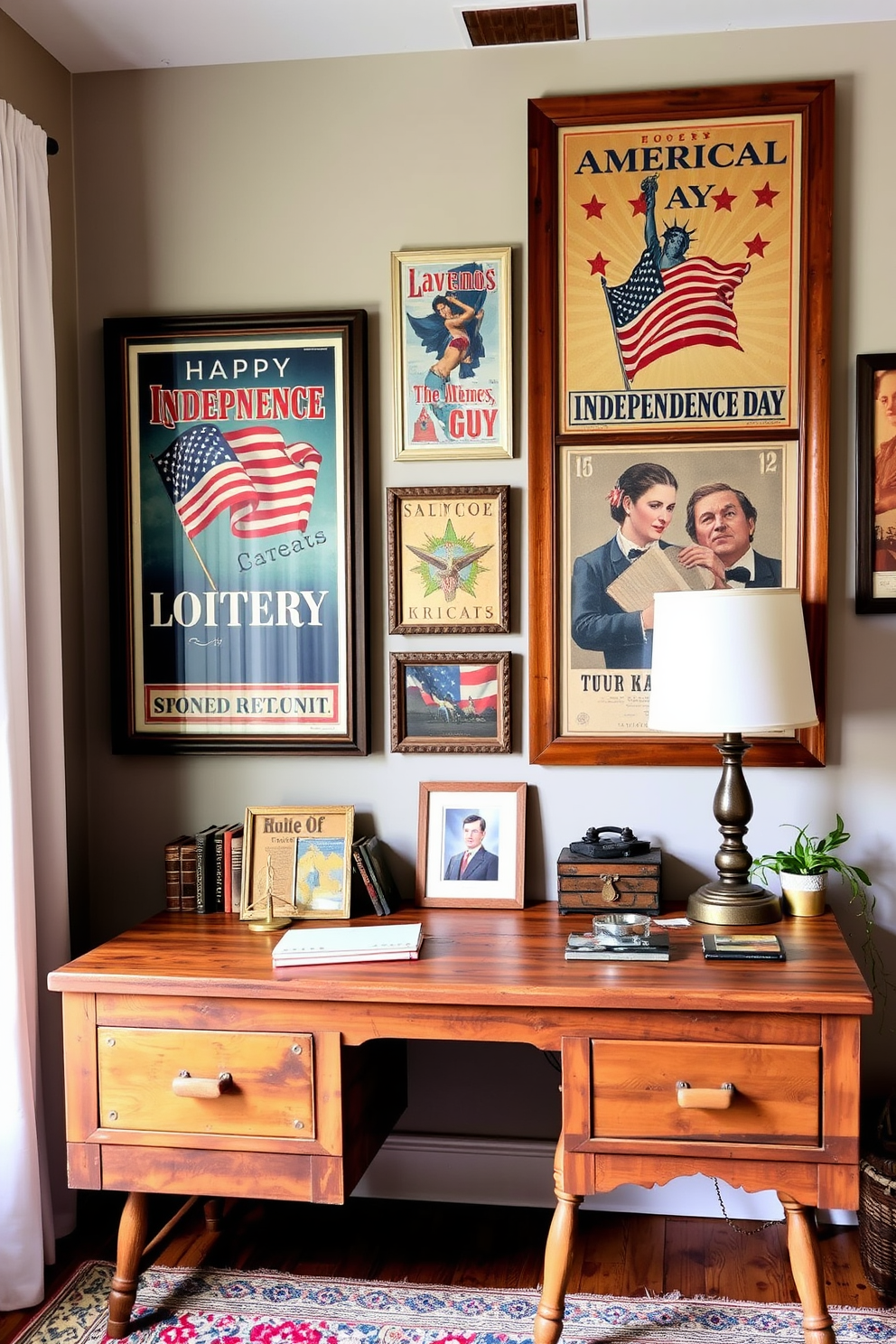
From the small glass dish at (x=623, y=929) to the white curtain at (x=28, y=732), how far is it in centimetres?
114

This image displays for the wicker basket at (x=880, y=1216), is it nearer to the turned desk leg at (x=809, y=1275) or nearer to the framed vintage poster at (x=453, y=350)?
the turned desk leg at (x=809, y=1275)

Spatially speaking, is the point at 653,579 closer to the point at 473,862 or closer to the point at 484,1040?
the point at 473,862

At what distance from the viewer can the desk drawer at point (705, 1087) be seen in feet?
6.46

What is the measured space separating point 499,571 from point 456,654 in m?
0.21

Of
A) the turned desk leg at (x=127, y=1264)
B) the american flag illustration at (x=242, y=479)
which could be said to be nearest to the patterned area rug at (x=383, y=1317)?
the turned desk leg at (x=127, y=1264)

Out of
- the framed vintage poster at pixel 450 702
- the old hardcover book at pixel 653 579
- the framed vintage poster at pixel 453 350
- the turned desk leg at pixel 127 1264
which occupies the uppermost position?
the framed vintage poster at pixel 453 350

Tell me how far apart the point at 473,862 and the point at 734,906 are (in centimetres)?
58

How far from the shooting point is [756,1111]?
6.49 feet

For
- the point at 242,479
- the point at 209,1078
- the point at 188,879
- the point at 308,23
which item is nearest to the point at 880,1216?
the point at 209,1078

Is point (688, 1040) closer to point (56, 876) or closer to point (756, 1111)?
point (756, 1111)

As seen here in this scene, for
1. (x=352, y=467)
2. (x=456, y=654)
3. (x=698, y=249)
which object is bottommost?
(x=456, y=654)

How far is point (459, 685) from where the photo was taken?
2.62 meters

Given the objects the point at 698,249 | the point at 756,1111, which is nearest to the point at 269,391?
the point at 698,249

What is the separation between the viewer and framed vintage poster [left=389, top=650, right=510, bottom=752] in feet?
8.54
